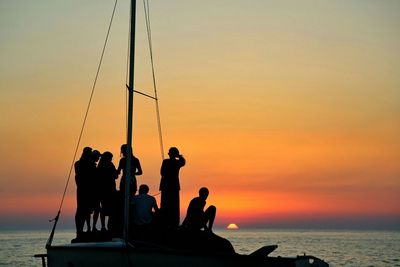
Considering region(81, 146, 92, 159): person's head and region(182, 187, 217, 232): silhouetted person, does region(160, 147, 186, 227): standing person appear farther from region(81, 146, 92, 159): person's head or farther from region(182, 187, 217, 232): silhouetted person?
region(81, 146, 92, 159): person's head

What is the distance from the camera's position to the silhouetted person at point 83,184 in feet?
59.9

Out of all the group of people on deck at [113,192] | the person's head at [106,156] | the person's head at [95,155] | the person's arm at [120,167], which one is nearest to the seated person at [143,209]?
the group of people on deck at [113,192]

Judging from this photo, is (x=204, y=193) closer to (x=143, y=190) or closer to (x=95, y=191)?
(x=143, y=190)

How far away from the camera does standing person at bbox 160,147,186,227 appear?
731 inches

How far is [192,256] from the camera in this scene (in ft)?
51.9

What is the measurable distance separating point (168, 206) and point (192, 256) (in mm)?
3092

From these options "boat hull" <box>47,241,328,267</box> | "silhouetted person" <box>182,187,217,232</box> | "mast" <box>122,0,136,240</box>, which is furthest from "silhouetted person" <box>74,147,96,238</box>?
"silhouetted person" <box>182,187,217,232</box>

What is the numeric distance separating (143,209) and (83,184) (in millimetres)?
1902

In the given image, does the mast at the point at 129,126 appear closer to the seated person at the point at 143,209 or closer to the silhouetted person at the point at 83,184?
the seated person at the point at 143,209

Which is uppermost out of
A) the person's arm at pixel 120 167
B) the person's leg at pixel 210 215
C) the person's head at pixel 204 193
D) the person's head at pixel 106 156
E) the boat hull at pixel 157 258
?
the person's head at pixel 106 156

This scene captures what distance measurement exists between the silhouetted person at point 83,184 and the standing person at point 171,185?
1901mm

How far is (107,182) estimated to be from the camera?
60.2ft

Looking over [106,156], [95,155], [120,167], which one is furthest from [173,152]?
[95,155]

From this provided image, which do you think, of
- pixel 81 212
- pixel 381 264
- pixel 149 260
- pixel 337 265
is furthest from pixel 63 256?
pixel 381 264
